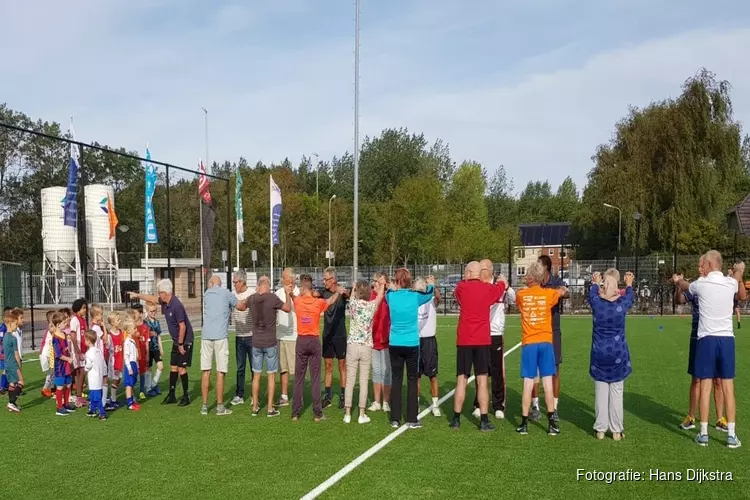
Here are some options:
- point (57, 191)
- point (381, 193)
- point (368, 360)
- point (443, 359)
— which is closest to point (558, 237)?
point (381, 193)

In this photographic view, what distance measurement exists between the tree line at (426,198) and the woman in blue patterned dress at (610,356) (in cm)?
1392

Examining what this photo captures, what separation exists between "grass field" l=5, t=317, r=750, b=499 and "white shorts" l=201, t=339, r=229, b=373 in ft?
2.35

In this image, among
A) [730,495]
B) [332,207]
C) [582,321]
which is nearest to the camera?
[730,495]

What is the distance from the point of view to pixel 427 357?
927cm

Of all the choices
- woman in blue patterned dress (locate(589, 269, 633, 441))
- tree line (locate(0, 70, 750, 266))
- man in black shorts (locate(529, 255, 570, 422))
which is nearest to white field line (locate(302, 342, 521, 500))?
man in black shorts (locate(529, 255, 570, 422))

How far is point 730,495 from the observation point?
5.65 m

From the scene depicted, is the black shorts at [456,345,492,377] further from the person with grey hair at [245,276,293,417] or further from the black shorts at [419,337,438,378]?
the person with grey hair at [245,276,293,417]

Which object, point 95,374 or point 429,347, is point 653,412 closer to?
point 429,347

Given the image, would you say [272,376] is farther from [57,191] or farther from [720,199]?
[720,199]

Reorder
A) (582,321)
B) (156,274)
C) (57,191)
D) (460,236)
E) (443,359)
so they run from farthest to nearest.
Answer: (460,236), (156,274), (57,191), (582,321), (443,359)

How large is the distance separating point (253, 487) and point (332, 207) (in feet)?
179

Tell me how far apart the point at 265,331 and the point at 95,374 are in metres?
2.48

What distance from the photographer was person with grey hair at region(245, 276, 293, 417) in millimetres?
8953

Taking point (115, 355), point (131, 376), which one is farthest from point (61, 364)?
point (131, 376)
